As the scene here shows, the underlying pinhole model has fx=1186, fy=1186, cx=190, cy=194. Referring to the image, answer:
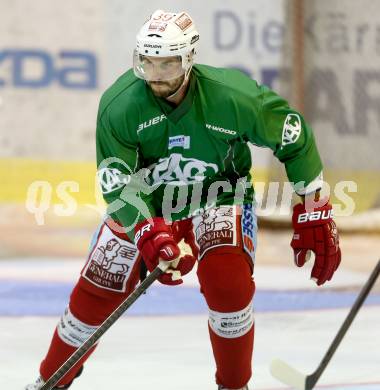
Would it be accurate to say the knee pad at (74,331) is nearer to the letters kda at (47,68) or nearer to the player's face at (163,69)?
the player's face at (163,69)

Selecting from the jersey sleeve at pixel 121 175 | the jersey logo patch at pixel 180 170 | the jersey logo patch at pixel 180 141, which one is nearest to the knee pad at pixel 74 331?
the jersey sleeve at pixel 121 175

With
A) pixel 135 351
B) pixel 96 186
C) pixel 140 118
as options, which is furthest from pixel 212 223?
pixel 96 186

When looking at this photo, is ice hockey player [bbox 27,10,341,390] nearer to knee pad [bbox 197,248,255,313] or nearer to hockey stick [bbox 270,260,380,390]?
knee pad [bbox 197,248,255,313]

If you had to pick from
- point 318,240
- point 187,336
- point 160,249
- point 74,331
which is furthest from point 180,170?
point 187,336

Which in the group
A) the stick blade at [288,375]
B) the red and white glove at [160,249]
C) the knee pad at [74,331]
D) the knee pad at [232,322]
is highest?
the red and white glove at [160,249]

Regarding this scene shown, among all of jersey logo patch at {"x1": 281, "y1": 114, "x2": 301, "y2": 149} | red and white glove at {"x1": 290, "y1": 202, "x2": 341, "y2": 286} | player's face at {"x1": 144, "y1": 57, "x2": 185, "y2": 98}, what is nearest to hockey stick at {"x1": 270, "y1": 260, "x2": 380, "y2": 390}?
red and white glove at {"x1": 290, "y1": 202, "x2": 341, "y2": 286}

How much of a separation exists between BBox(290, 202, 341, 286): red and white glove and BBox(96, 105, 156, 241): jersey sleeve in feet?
1.39

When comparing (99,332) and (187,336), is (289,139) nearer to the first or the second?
(99,332)

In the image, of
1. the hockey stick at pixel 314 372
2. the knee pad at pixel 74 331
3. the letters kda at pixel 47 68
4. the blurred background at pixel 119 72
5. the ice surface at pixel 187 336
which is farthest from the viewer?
the letters kda at pixel 47 68

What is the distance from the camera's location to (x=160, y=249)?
10.2 feet

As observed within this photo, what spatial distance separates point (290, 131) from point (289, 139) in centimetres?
2

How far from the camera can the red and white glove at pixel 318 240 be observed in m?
3.31

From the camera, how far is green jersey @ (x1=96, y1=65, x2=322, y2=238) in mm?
3195

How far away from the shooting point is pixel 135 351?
4.33 m
